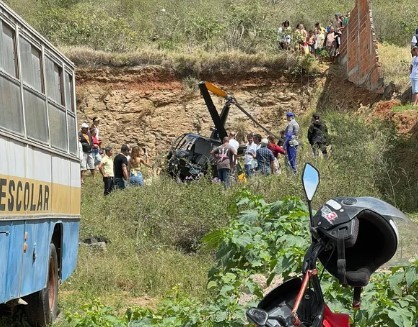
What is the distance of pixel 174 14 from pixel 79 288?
2528cm

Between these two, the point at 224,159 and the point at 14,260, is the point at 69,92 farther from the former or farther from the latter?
the point at 224,159

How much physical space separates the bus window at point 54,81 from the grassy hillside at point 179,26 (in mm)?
21807

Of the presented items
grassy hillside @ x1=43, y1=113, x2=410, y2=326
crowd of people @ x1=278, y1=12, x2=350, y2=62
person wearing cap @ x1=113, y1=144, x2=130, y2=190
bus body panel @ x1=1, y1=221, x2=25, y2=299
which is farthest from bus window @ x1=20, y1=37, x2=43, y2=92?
crowd of people @ x1=278, y1=12, x2=350, y2=62

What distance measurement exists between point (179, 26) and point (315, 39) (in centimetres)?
535

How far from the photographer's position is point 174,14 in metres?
36.9

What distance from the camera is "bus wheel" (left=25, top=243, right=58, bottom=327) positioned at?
407 inches

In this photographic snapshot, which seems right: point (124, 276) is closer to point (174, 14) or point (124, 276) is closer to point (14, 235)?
point (14, 235)

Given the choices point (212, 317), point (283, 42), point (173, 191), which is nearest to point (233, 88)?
point (283, 42)

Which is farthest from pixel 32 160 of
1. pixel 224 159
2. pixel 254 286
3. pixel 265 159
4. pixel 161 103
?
pixel 161 103

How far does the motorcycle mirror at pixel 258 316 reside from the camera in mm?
4367

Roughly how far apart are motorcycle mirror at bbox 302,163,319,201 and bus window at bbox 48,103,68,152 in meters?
5.91

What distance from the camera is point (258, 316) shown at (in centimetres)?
441

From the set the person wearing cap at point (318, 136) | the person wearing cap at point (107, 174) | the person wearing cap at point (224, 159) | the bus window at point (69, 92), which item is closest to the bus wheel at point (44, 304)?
the bus window at point (69, 92)

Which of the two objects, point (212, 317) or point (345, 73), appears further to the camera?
point (345, 73)
